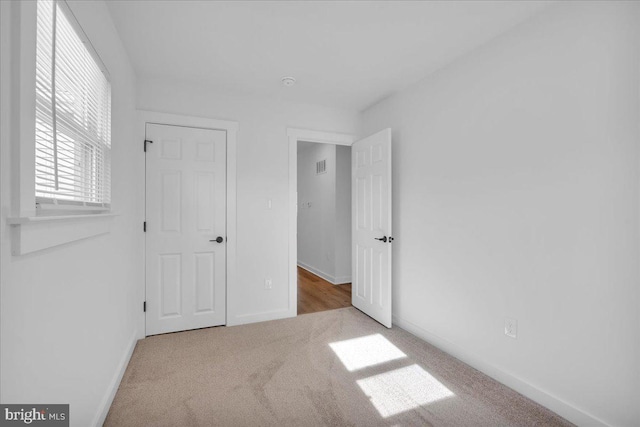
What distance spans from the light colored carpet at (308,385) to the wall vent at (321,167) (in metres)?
3.06

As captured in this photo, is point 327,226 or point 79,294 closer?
point 79,294

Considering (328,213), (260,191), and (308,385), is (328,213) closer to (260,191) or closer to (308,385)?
(260,191)

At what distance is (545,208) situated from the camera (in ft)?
6.09

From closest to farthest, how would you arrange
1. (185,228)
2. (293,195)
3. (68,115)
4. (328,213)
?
(68,115) < (185,228) < (293,195) < (328,213)

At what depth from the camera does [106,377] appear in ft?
5.87

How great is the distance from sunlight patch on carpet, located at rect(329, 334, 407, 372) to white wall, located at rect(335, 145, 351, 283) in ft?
7.01

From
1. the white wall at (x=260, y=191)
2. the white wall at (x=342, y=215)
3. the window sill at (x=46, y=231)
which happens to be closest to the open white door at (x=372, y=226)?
the white wall at (x=260, y=191)

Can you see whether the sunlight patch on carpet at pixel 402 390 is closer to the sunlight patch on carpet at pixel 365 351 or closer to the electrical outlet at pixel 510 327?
the sunlight patch on carpet at pixel 365 351

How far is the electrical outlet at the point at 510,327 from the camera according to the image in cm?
202

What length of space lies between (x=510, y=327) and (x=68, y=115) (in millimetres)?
2753

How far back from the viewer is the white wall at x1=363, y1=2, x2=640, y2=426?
154cm

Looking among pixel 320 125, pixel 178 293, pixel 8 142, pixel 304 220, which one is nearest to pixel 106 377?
pixel 178 293

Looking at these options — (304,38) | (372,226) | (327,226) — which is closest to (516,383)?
(372,226)

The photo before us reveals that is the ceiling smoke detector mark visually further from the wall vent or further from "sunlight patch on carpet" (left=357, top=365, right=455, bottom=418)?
"sunlight patch on carpet" (left=357, top=365, right=455, bottom=418)
